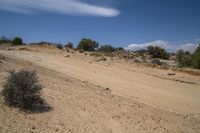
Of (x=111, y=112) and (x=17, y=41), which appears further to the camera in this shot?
(x=17, y=41)

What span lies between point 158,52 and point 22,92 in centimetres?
3850

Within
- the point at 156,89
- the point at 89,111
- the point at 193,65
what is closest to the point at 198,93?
the point at 156,89

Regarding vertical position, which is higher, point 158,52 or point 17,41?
point 17,41

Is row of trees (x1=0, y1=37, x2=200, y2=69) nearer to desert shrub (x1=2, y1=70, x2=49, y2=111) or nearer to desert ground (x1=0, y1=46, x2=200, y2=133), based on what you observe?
desert ground (x1=0, y1=46, x2=200, y2=133)

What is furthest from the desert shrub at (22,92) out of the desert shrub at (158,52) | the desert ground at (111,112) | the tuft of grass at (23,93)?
the desert shrub at (158,52)

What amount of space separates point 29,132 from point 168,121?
472cm

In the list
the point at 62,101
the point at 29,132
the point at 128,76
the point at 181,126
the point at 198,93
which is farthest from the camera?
the point at 128,76

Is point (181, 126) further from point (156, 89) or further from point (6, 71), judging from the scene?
point (6, 71)

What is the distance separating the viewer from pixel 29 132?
299 inches

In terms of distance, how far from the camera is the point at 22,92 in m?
9.31

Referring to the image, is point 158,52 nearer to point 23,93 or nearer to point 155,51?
point 155,51

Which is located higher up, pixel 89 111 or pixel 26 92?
pixel 26 92

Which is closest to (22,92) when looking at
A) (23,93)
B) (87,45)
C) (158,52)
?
(23,93)

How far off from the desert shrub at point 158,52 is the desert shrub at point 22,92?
3723 cm
